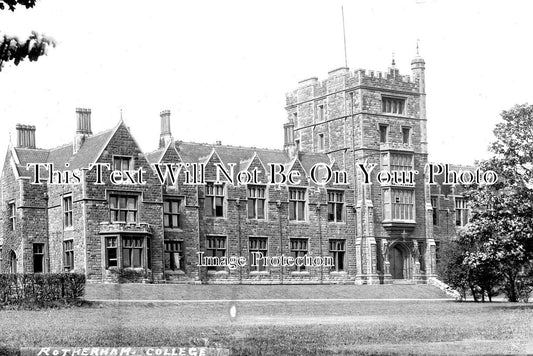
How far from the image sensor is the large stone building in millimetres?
47219

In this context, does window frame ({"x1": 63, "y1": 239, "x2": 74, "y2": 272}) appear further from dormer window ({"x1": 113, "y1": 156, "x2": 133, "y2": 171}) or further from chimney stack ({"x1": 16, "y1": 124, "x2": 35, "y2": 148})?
chimney stack ({"x1": 16, "y1": 124, "x2": 35, "y2": 148})

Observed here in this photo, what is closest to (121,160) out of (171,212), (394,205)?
(171,212)

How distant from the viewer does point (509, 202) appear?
36.2 metres

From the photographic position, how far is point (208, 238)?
2076 inches

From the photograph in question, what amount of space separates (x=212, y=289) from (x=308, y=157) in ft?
49.5

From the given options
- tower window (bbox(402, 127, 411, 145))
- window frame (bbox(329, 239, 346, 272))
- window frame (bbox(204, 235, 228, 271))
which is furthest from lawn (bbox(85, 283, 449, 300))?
tower window (bbox(402, 127, 411, 145))

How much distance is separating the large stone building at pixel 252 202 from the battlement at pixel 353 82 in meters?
0.09

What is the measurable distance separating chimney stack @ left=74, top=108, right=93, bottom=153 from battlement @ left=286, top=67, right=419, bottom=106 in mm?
16754

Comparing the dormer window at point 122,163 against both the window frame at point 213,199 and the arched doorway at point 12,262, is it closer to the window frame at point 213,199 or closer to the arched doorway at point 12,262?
the window frame at point 213,199

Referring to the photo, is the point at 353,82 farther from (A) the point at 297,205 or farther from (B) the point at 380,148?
(A) the point at 297,205

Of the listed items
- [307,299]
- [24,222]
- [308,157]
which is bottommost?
[307,299]

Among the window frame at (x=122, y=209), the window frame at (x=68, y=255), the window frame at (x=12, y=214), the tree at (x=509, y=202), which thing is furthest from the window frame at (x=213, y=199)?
the tree at (x=509, y=202)

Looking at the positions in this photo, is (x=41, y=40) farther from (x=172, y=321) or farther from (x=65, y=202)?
(x=65, y=202)

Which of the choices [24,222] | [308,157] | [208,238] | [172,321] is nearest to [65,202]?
[24,222]
